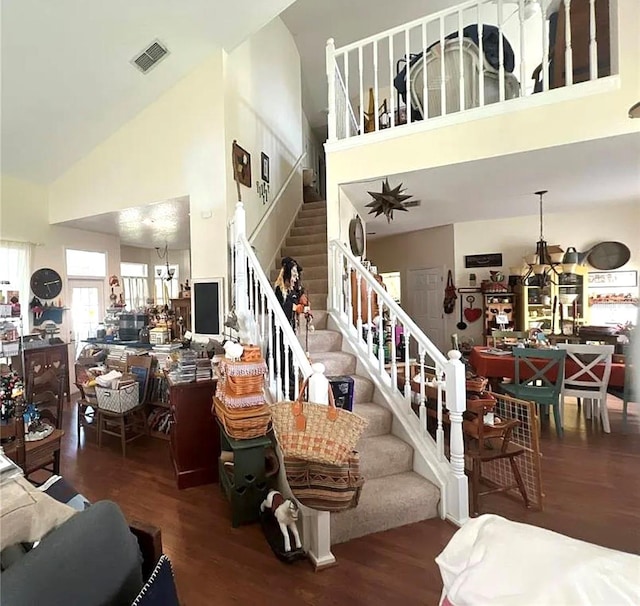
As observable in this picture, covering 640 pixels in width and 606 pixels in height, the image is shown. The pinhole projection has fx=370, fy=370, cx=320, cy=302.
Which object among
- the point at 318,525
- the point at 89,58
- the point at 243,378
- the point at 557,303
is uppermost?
the point at 89,58

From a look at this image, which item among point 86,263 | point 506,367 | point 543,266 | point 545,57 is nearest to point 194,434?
point 506,367

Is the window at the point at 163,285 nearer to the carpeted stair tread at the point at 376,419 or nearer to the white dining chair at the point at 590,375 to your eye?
the carpeted stair tread at the point at 376,419

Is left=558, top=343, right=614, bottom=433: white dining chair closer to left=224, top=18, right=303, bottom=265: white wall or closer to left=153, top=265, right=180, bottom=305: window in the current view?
left=224, top=18, right=303, bottom=265: white wall

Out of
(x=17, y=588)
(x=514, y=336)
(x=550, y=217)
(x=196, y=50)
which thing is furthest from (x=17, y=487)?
(x=550, y=217)

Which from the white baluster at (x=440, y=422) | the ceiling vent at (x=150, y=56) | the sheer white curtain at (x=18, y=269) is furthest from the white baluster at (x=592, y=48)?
the sheer white curtain at (x=18, y=269)

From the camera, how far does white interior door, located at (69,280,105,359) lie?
18.9 feet

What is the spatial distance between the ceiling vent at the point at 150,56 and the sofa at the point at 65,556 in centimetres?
432

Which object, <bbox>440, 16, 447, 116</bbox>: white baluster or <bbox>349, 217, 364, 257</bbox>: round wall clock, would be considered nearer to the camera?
<bbox>440, 16, 447, 116</bbox>: white baluster

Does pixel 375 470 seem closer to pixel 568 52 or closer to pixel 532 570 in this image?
pixel 532 570

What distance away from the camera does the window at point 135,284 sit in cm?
772

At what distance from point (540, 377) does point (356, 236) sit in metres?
2.58

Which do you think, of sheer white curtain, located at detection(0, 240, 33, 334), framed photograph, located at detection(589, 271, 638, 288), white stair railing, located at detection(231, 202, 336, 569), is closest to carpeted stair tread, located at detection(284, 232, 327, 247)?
white stair railing, located at detection(231, 202, 336, 569)

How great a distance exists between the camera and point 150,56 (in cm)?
396

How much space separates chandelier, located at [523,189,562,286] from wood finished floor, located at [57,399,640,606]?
2.56 m
